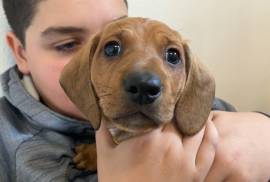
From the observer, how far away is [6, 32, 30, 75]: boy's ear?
163 cm

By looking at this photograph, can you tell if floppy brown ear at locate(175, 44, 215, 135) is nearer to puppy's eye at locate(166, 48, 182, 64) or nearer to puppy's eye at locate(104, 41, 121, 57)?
puppy's eye at locate(166, 48, 182, 64)

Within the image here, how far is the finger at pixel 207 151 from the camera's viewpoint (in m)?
1.25

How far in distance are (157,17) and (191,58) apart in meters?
0.74

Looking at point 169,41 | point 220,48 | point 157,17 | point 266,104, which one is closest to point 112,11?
point 169,41

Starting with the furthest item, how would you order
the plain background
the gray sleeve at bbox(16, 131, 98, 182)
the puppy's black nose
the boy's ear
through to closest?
the plain background < the boy's ear < the gray sleeve at bbox(16, 131, 98, 182) < the puppy's black nose

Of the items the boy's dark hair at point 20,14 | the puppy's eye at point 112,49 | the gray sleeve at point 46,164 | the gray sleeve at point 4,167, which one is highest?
the puppy's eye at point 112,49

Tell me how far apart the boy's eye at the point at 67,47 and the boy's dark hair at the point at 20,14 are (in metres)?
0.15

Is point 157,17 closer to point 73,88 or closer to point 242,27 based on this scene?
point 242,27

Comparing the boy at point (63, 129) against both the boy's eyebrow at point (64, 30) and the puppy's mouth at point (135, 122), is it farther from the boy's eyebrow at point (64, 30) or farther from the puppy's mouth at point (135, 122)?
the puppy's mouth at point (135, 122)

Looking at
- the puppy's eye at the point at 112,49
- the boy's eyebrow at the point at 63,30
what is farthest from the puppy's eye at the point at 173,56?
the boy's eyebrow at the point at 63,30

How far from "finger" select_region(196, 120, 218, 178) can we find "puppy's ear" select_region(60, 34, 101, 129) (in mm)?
279

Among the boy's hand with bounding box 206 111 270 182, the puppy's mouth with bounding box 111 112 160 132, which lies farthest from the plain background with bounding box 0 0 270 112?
the puppy's mouth with bounding box 111 112 160 132

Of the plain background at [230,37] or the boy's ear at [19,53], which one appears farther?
the plain background at [230,37]

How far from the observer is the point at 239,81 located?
2133 millimetres
